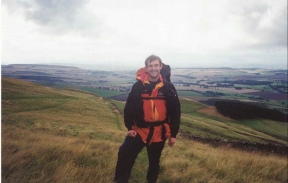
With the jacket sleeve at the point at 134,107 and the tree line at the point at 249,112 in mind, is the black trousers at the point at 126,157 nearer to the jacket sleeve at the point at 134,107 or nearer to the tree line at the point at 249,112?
the jacket sleeve at the point at 134,107

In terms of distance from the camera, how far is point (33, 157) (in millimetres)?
5203

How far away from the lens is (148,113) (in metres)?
4.43

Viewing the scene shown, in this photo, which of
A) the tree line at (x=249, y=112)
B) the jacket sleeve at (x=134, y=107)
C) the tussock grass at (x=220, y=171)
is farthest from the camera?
the tree line at (x=249, y=112)

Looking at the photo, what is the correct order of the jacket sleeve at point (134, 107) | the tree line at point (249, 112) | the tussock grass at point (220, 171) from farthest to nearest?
the tree line at point (249, 112) → the tussock grass at point (220, 171) → the jacket sleeve at point (134, 107)

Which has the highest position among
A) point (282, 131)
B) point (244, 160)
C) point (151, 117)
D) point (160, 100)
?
point (160, 100)

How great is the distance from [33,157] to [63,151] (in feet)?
2.79

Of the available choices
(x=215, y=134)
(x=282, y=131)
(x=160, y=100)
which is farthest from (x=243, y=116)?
(x=160, y=100)

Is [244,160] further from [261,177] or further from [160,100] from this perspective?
[160,100]

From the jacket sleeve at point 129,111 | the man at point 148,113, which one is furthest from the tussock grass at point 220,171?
the jacket sleeve at point 129,111

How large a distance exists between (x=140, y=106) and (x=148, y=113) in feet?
0.65

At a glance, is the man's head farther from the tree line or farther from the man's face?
the tree line

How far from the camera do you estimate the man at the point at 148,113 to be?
14.6ft

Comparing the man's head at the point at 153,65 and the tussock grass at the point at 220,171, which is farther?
the tussock grass at the point at 220,171

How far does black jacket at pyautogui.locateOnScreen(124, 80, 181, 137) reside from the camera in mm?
4469
